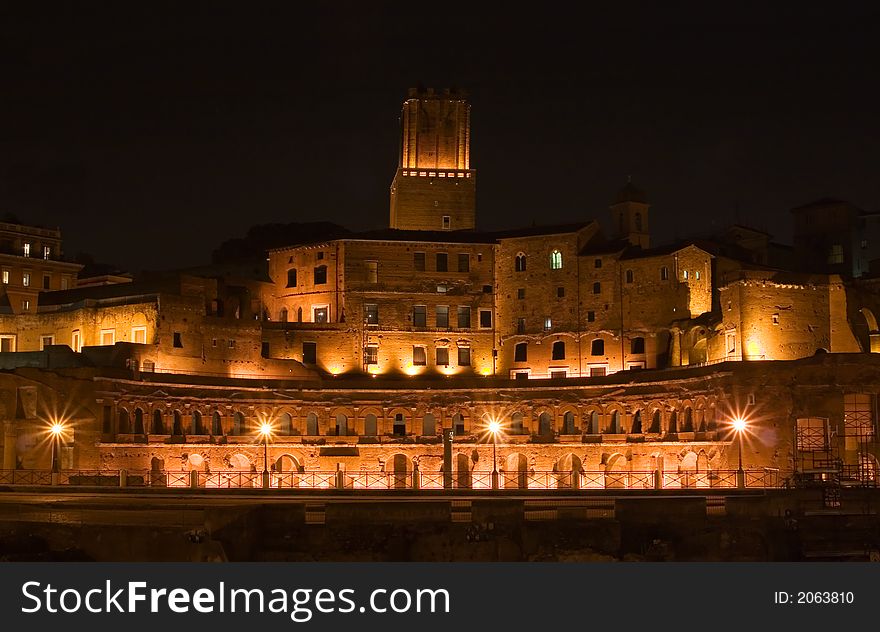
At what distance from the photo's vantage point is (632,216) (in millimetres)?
93625

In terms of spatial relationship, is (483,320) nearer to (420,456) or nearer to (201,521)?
(420,456)

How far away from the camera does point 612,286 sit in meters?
87.1

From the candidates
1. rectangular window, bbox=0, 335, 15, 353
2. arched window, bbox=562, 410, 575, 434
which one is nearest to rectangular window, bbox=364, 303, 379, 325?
arched window, bbox=562, 410, 575, 434

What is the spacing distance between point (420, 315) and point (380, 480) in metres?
18.1

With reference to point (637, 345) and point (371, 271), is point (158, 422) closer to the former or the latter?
point (371, 271)

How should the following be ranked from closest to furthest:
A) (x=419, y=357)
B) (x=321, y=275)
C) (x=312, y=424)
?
1. (x=312, y=424)
2. (x=419, y=357)
3. (x=321, y=275)

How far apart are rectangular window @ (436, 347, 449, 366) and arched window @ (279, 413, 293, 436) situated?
1216 cm

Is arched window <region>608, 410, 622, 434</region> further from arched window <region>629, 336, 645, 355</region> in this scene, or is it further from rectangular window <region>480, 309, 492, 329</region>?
rectangular window <region>480, 309, 492, 329</region>

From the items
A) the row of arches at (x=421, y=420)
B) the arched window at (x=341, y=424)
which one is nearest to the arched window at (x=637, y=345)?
the row of arches at (x=421, y=420)

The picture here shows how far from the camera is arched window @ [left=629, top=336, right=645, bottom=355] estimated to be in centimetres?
8531

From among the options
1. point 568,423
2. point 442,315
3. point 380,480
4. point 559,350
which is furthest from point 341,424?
point 559,350

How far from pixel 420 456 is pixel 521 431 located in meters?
6.58

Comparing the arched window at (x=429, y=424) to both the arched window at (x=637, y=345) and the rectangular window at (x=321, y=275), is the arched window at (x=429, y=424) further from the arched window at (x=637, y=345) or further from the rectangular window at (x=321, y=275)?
the arched window at (x=637, y=345)

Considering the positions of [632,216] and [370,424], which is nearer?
[370,424]
